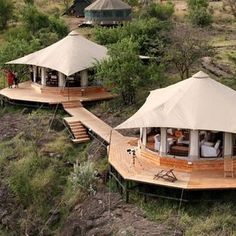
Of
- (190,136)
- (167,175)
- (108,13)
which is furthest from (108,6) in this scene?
(167,175)

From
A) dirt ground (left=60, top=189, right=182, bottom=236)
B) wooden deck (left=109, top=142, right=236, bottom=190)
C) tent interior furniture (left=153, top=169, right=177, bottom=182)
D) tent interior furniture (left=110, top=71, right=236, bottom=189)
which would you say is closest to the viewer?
dirt ground (left=60, top=189, right=182, bottom=236)

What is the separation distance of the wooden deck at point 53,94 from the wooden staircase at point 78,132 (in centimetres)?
324

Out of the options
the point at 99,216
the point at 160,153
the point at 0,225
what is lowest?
the point at 0,225

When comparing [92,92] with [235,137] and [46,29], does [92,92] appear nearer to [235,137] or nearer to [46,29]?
[235,137]

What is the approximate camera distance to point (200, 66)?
35.8m

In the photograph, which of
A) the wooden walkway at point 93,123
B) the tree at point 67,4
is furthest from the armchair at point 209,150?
the tree at point 67,4

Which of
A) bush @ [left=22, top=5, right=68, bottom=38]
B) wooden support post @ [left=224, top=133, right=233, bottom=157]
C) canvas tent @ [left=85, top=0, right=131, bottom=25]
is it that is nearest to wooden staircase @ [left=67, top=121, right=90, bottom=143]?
wooden support post @ [left=224, top=133, right=233, bottom=157]

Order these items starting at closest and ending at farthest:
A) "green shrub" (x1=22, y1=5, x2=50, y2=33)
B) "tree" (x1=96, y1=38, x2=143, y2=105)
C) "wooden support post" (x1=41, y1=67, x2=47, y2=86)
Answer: "tree" (x1=96, y1=38, x2=143, y2=105) < "wooden support post" (x1=41, y1=67, x2=47, y2=86) < "green shrub" (x1=22, y1=5, x2=50, y2=33)

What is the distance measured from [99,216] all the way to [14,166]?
583cm

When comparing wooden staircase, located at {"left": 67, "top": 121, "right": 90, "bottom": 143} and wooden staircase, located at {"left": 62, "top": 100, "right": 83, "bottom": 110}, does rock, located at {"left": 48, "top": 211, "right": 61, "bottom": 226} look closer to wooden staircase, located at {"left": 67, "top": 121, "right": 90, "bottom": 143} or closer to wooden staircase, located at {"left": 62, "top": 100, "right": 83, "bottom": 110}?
wooden staircase, located at {"left": 67, "top": 121, "right": 90, "bottom": 143}

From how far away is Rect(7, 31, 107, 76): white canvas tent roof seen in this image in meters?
30.5

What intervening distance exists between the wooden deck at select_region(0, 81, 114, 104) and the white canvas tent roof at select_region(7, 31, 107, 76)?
131 centimetres

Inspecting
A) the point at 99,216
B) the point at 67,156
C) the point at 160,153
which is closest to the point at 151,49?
the point at 67,156

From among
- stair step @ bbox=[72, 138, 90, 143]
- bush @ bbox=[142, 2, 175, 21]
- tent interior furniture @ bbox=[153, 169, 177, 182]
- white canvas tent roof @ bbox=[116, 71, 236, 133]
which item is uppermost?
white canvas tent roof @ bbox=[116, 71, 236, 133]
